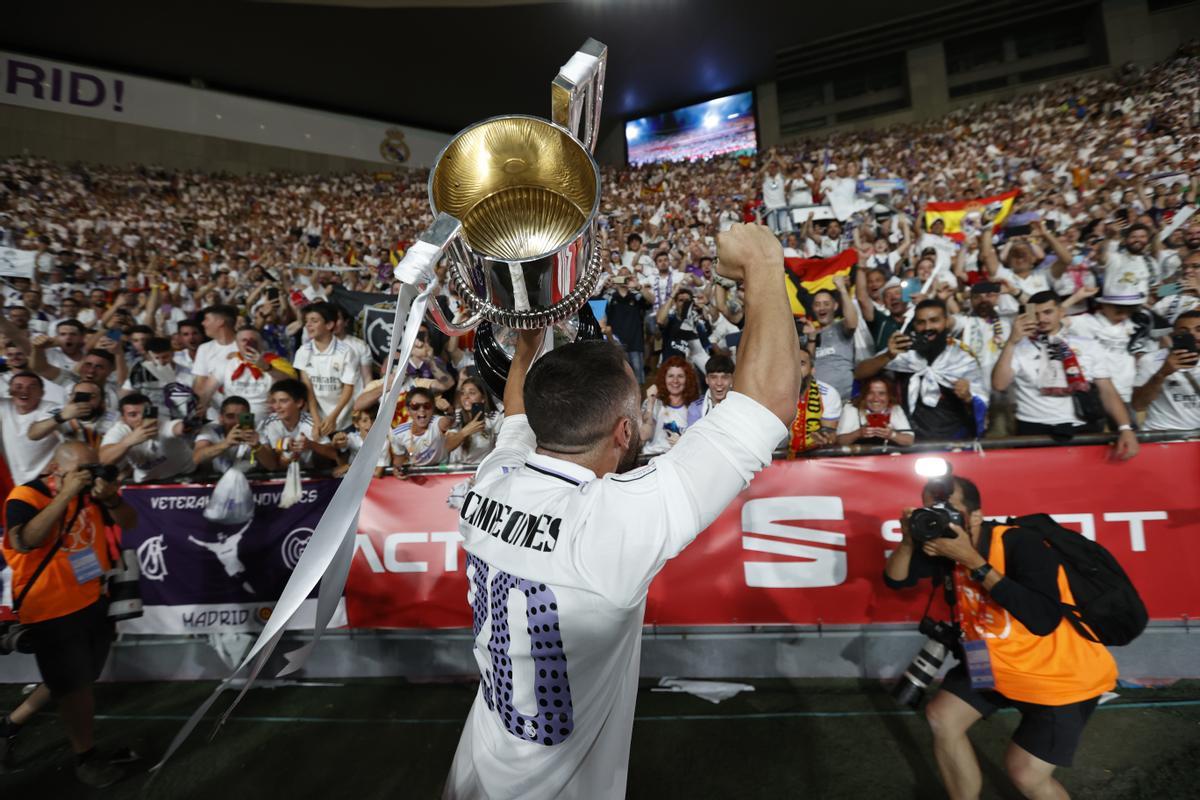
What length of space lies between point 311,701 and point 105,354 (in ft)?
13.8

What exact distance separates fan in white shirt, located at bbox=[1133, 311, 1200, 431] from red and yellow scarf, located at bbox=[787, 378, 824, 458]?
2109mm

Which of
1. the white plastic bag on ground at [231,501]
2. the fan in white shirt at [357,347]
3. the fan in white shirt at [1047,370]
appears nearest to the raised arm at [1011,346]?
the fan in white shirt at [1047,370]

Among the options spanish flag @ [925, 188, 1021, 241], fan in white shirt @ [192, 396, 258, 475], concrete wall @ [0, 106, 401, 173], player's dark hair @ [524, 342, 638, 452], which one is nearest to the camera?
player's dark hair @ [524, 342, 638, 452]

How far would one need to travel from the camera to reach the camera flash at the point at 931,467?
10.0ft

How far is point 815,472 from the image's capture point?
4121 mm

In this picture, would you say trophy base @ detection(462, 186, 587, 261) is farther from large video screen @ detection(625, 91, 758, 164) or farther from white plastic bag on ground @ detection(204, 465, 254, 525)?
large video screen @ detection(625, 91, 758, 164)

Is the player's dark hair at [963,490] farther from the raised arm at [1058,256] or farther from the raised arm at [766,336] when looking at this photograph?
the raised arm at [1058,256]

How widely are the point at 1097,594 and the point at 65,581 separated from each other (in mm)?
5384

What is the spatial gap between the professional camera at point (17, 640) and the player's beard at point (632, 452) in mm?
4079

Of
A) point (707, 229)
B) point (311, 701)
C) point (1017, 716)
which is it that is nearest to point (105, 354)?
point (311, 701)

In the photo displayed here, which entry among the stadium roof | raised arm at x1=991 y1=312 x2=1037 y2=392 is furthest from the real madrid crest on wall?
raised arm at x1=991 y1=312 x2=1037 y2=392

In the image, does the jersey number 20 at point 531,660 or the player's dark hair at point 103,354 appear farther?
the player's dark hair at point 103,354

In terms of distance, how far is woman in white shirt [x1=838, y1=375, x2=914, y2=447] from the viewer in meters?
4.63

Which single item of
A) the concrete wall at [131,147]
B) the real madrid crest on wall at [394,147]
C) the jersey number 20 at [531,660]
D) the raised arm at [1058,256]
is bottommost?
the jersey number 20 at [531,660]
